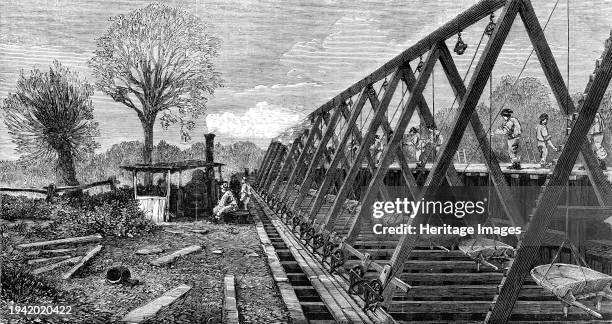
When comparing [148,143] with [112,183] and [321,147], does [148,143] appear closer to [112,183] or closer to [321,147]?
[112,183]

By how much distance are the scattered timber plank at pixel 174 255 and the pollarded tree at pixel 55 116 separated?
3.95m

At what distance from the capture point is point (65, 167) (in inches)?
512

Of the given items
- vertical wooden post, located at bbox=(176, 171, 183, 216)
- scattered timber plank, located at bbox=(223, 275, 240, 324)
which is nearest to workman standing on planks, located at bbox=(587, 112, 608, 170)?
scattered timber plank, located at bbox=(223, 275, 240, 324)

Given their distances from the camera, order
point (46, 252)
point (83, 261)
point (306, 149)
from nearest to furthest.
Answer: point (83, 261)
point (46, 252)
point (306, 149)

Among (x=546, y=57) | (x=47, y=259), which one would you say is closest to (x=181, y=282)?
(x=47, y=259)

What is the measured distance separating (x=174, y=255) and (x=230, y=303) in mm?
3666

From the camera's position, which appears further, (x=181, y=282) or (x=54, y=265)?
(x=54, y=265)

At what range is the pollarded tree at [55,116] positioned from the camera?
12.5m

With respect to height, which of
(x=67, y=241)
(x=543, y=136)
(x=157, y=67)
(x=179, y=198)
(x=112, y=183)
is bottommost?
(x=67, y=241)

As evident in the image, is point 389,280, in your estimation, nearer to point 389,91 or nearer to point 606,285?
point 606,285

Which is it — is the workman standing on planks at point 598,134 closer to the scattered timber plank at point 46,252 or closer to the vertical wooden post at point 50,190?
the scattered timber plank at point 46,252

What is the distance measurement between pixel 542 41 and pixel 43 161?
465 inches

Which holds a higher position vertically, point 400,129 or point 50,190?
point 400,129

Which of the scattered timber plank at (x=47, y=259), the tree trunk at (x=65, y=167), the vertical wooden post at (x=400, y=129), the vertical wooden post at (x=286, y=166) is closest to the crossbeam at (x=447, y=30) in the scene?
the vertical wooden post at (x=400, y=129)
